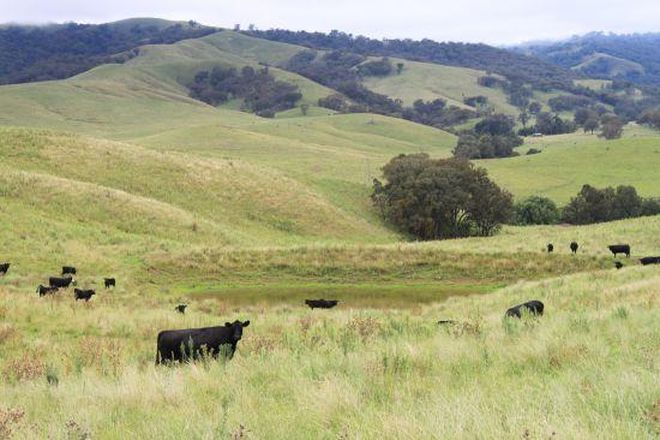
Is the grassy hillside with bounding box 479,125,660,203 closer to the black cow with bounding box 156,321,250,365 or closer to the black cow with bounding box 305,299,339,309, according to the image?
the black cow with bounding box 305,299,339,309

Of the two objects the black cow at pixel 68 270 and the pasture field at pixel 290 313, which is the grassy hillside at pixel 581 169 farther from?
the black cow at pixel 68 270

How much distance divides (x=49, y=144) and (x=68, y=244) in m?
35.4

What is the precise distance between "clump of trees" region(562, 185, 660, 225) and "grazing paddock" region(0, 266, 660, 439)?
65.7 m

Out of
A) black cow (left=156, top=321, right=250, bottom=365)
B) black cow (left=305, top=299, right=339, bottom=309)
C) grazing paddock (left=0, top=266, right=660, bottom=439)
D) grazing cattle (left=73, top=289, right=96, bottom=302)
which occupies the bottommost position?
black cow (left=305, top=299, right=339, bottom=309)

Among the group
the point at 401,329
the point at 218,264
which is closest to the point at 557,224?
the point at 218,264

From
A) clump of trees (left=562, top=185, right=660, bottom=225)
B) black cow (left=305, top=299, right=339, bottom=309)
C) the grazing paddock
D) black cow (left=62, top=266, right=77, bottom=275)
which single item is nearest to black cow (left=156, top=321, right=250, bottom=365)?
the grazing paddock

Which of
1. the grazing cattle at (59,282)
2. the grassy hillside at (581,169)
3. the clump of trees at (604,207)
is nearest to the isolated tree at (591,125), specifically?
the grassy hillside at (581,169)

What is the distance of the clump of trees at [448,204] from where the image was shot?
2655 inches

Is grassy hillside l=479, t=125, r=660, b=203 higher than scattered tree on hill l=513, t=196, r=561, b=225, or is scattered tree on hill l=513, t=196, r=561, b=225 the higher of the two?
grassy hillside l=479, t=125, r=660, b=203

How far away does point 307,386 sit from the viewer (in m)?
7.90

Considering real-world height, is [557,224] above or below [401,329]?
below

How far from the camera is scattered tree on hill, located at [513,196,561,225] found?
80062 mm

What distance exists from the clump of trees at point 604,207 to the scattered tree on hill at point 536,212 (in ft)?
5.39

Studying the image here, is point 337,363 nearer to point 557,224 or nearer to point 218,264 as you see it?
point 218,264
